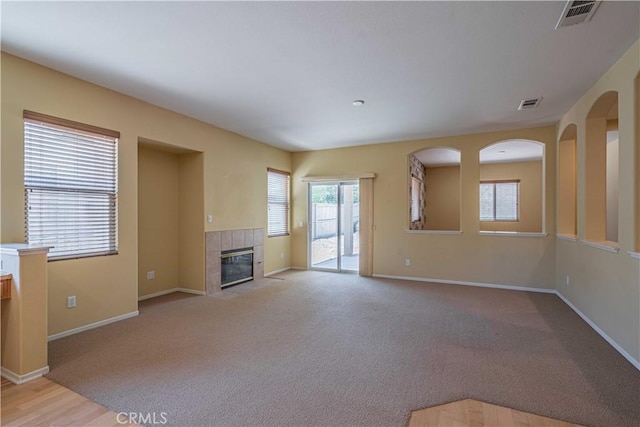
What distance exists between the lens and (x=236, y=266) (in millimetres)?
5750

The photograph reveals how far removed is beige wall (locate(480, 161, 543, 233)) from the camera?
8.77m

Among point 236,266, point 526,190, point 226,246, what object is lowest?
point 236,266

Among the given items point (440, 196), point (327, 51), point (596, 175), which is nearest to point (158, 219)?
point (327, 51)

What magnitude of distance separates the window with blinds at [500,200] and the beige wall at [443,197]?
79 centimetres

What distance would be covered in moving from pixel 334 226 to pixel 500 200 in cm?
547

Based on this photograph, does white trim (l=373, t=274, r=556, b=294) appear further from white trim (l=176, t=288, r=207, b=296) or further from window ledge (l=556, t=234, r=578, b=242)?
white trim (l=176, t=288, r=207, b=296)

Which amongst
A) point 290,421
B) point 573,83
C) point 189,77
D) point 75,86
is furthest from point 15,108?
point 573,83

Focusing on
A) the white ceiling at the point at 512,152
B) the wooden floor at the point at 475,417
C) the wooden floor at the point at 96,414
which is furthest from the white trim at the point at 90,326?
the white ceiling at the point at 512,152

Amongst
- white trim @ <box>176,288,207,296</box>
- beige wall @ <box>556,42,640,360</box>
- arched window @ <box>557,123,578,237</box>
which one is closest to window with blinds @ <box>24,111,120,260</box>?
white trim @ <box>176,288,207,296</box>

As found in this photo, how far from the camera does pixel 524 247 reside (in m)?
5.37

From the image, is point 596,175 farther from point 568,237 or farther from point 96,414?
point 96,414

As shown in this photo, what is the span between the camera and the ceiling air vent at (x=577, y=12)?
2.19 m

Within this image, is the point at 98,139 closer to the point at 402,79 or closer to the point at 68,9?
the point at 68,9

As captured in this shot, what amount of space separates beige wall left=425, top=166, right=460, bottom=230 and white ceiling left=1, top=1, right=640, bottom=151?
5.07 m
